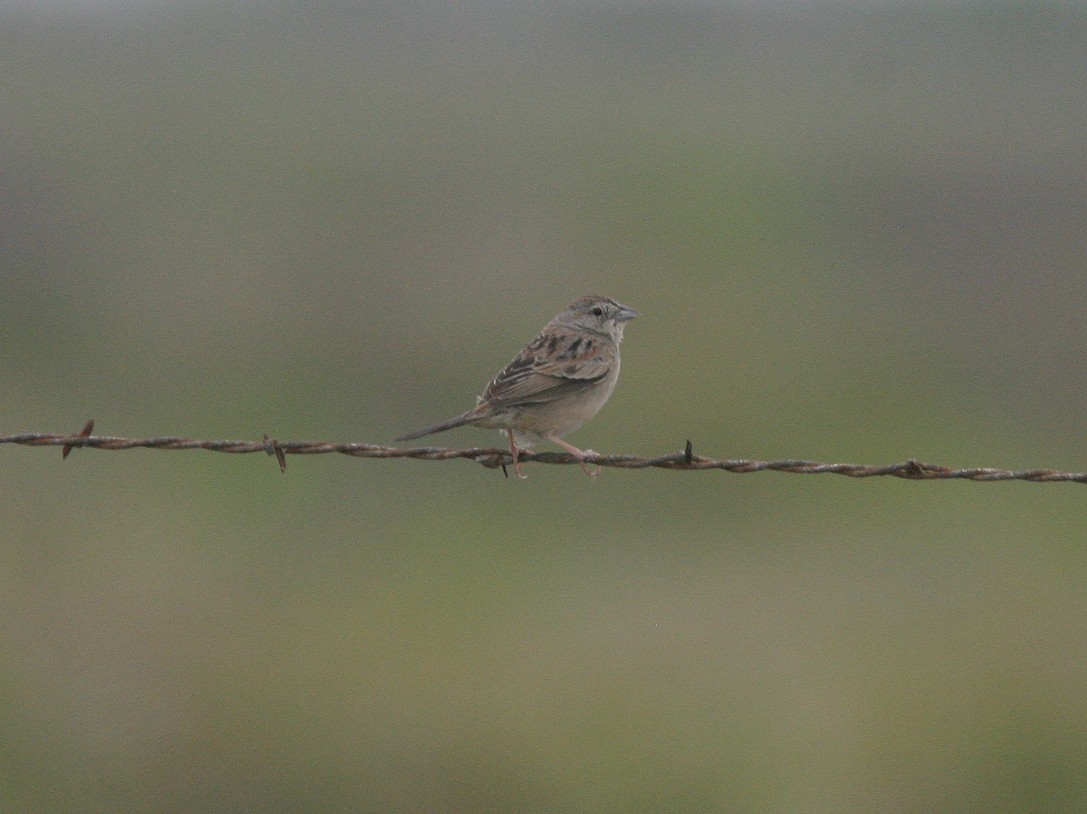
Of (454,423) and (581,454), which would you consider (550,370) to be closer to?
(454,423)

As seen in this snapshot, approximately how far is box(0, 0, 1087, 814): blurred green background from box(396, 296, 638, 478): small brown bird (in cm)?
260

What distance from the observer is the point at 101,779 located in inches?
392

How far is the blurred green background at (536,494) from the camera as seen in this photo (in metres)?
10.1

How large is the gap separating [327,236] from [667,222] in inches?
337

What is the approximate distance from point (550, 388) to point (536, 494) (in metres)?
9.39

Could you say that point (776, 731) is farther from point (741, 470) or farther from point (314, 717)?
point (741, 470)

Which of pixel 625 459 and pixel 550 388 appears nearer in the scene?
pixel 625 459

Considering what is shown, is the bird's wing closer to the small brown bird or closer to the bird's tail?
the small brown bird

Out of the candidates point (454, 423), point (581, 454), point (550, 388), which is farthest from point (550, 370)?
point (581, 454)

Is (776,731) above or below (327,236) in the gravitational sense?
below

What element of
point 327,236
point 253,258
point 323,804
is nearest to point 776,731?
point 323,804

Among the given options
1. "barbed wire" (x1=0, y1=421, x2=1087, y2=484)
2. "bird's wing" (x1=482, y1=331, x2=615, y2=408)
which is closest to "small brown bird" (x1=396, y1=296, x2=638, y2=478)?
"bird's wing" (x1=482, y1=331, x2=615, y2=408)

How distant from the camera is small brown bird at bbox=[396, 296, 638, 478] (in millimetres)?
8430

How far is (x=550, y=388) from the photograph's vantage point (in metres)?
8.53
